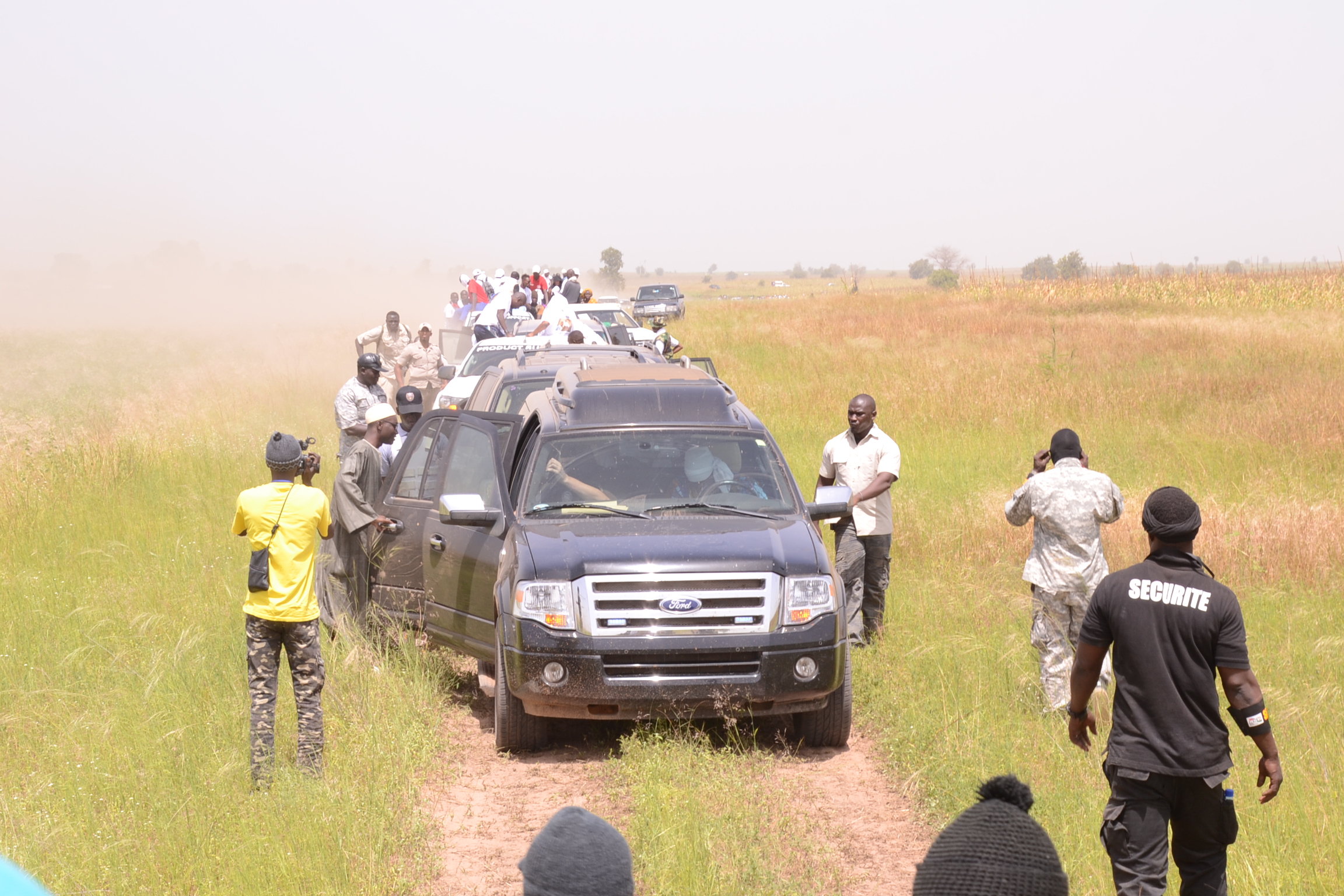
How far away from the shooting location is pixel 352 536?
345 inches

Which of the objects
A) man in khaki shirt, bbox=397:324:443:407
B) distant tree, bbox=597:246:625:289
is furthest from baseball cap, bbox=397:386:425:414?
distant tree, bbox=597:246:625:289

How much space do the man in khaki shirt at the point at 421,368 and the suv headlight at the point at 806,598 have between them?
11773 millimetres

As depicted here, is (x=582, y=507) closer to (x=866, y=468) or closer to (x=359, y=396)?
(x=866, y=468)

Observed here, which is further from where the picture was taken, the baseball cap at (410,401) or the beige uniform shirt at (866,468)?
the baseball cap at (410,401)

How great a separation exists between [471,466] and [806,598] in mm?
2825

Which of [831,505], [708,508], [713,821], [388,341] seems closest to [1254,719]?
[713,821]

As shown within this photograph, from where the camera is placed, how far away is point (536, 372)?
1144 cm

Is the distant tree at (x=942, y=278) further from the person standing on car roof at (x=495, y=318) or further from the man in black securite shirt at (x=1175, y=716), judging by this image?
the man in black securite shirt at (x=1175, y=716)

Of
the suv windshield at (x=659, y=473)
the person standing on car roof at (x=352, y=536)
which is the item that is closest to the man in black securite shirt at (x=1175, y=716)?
the suv windshield at (x=659, y=473)

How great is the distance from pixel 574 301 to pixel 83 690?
21.8 meters

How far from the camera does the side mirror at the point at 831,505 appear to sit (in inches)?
303

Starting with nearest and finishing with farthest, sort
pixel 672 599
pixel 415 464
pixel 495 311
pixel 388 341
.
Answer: pixel 672 599
pixel 415 464
pixel 388 341
pixel 495 311

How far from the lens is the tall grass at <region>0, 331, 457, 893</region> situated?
5.37 meters

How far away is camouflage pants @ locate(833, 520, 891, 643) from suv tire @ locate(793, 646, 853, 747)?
1775mm
